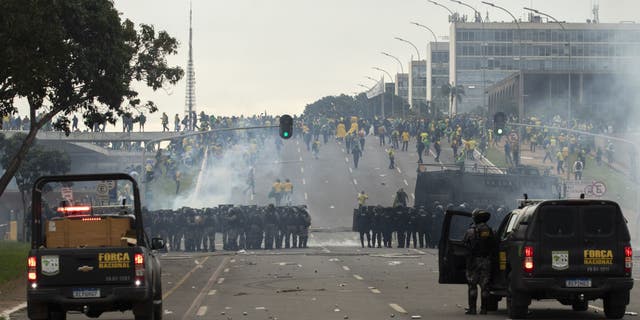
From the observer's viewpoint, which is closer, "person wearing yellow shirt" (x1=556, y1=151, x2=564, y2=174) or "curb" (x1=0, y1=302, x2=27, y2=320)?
"curb" (x1=0, y1=302, x2=27, y2=320)

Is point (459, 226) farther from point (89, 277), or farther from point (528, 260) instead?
point (89, 277)

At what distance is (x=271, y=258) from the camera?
44625 mm

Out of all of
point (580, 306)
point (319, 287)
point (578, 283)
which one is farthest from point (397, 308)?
point (319, 287)

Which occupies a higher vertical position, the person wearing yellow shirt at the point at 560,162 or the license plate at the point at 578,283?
the person wearing yellow shirt at the point at 560,162

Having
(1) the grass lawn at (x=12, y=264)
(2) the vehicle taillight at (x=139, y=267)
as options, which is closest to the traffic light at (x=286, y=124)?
(1) the grass lawn at (x=12, y=264)

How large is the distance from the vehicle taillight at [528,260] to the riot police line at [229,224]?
3177 cm

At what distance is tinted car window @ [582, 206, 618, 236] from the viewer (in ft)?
66.7

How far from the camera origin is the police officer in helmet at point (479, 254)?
21797mm

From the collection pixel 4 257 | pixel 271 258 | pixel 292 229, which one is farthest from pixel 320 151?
pixel 4 257

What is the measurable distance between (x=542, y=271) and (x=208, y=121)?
305 feet

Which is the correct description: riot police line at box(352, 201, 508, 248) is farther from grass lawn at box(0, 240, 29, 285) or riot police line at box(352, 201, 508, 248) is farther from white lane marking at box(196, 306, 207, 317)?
white lane marking at box(196, 306, 207, 317)

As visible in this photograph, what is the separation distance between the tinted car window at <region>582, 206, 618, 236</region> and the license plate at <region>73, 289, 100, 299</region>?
22.4 ft

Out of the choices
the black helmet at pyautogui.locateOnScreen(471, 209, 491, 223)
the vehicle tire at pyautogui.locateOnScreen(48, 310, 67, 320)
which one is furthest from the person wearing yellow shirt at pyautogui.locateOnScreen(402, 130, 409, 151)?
the vehicle tire at pyautogui.locateOnScreen(48, 310, 67, 320)

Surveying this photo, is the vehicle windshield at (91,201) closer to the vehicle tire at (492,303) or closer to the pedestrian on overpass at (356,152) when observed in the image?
the vehicle tire at (492,303)
